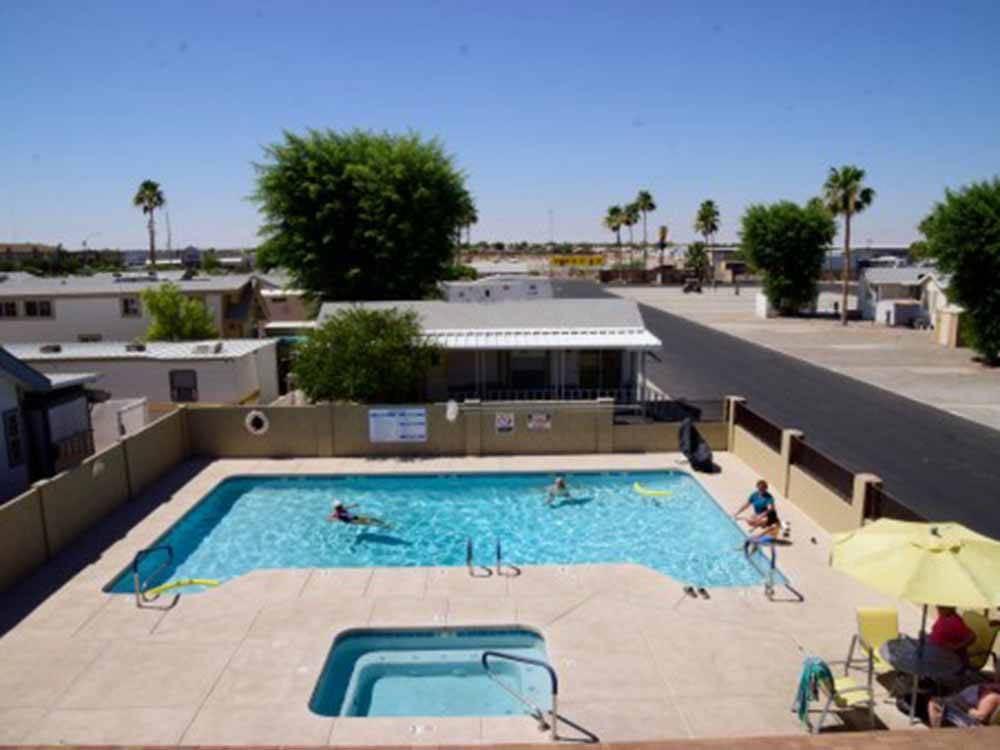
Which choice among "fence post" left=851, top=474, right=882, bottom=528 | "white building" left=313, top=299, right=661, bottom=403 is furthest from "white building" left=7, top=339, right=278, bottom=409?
"fence post" left=851, top=474, right=882, bottom=528

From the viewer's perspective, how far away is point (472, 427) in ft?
78.6

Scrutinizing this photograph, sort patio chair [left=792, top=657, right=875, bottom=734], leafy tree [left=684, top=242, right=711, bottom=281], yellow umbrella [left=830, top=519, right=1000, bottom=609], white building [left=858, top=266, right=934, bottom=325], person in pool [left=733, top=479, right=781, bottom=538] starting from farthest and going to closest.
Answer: leafy tree [left=684, top=242, right=711, bottom=281] → white building [left=858, top=266, right=934, bottom=325] → person in pool [left=733, top=479, right=781, bottom=538] → patio chair [left=792, top=657, right=875, bottom=734] → yellow umbrella [left=830, top=519, right=1000, bottom=609]

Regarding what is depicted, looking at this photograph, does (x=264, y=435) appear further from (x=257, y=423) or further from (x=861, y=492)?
(x=861, y=492)

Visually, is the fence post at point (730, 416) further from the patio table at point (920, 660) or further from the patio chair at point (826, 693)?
the patio chair at point (826, 693)

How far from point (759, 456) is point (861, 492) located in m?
6.76

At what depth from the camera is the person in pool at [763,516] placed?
16.8 m

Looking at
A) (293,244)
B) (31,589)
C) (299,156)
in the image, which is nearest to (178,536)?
(31,589)

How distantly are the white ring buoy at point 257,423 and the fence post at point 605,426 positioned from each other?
35.2 feet

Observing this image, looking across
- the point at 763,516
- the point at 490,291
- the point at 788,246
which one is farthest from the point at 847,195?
the point at 763,516

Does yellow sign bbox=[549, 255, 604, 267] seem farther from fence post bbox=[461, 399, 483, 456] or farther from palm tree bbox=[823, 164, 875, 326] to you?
fence post bbox=[461, 399, 483, 456]

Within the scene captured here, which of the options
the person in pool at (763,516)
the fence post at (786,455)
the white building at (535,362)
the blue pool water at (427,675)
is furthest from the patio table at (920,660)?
the white building at (535,362)

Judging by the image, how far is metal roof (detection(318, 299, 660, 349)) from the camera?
26797mm

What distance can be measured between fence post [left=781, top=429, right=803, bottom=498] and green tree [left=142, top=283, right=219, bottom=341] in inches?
1129

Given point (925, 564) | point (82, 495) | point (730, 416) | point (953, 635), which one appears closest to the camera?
point (925, 564)
